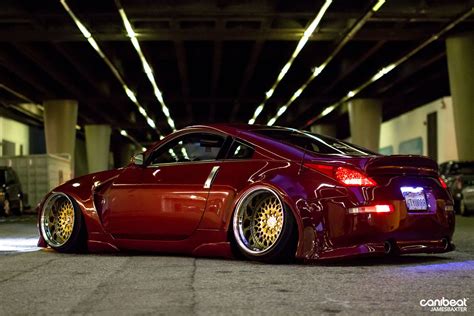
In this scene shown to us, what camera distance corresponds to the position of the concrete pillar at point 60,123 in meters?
41.4

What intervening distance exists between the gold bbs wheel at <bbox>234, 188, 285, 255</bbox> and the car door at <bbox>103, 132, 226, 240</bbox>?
431mm

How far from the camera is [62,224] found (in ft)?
26.0

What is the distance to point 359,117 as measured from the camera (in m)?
43.2

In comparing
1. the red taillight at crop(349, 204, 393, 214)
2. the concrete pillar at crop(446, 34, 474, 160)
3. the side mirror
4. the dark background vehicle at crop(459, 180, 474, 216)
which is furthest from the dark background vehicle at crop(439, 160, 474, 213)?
the red taillight at crop(349, 204, 393, 214)

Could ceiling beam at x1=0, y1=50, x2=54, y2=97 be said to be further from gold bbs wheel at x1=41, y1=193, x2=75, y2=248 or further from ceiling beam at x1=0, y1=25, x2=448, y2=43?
gold bbs wheel at x1=41, y1=193, x2=75, y2=248

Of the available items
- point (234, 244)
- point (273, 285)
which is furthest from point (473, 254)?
point (273, 285)

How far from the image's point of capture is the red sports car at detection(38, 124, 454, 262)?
6.20 meters

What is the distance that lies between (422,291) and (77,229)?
394 centimetres

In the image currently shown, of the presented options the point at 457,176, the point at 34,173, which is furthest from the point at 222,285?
the point at 34,173

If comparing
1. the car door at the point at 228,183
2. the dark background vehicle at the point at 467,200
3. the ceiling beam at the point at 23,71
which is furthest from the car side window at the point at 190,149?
the ceiling beam at the point at 23,71

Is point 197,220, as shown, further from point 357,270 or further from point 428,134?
point 428,134

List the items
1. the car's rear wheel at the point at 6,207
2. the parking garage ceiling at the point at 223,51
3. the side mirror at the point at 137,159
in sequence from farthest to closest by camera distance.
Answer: the parking garage ceiling at the point at 223,51
the car's rear wheel at the point at 6,207
the side mirror at the point at 137,159

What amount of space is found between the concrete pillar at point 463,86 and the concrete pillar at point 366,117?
649 inches

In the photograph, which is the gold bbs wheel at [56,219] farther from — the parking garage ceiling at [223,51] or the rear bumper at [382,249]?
the parking garage ceiling at [223,51]
